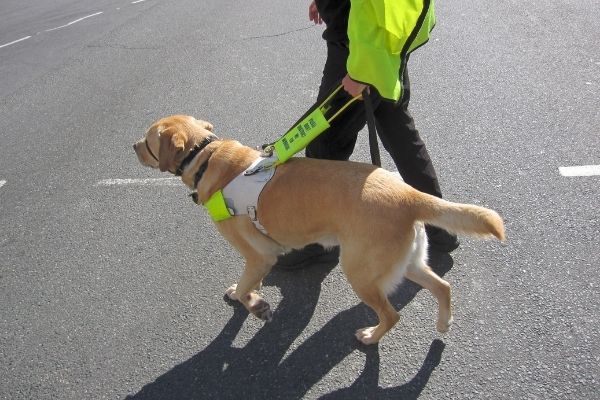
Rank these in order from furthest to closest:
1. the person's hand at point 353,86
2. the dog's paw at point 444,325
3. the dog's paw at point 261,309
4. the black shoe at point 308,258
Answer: the black shoe at point 308,258 → the dog's paw at point 261,309 → the dog's paw at point 444,325 → the person's hand at point 353,86

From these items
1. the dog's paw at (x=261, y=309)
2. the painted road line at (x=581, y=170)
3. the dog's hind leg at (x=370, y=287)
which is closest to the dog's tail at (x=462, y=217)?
the dog's hind leg at (x=370, y=287)

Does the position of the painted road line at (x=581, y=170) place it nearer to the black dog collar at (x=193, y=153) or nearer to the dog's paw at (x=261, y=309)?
the dog's paw at (x=261, y=309)

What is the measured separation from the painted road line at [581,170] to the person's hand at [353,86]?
2.18 meters

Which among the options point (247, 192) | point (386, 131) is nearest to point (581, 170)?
point (386, 131)

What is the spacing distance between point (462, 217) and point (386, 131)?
94cm

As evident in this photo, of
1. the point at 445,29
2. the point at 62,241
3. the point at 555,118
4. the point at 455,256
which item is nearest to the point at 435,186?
the point at 455,256

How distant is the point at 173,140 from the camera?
2766 millimetres

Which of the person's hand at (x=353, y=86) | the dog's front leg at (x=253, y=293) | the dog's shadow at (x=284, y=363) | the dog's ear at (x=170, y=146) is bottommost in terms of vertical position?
Answer: the dog's shadow at (x=284, y=363)

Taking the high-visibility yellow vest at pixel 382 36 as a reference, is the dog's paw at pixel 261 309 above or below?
below

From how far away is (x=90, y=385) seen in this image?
2.70m

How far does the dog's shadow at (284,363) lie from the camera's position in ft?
8.32

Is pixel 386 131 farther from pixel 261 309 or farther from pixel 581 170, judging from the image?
pixel 581 170

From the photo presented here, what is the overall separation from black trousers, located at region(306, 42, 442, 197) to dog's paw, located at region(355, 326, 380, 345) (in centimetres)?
100

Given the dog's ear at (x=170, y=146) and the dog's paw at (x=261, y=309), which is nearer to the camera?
the dog's ear at (x=170, y=146)
